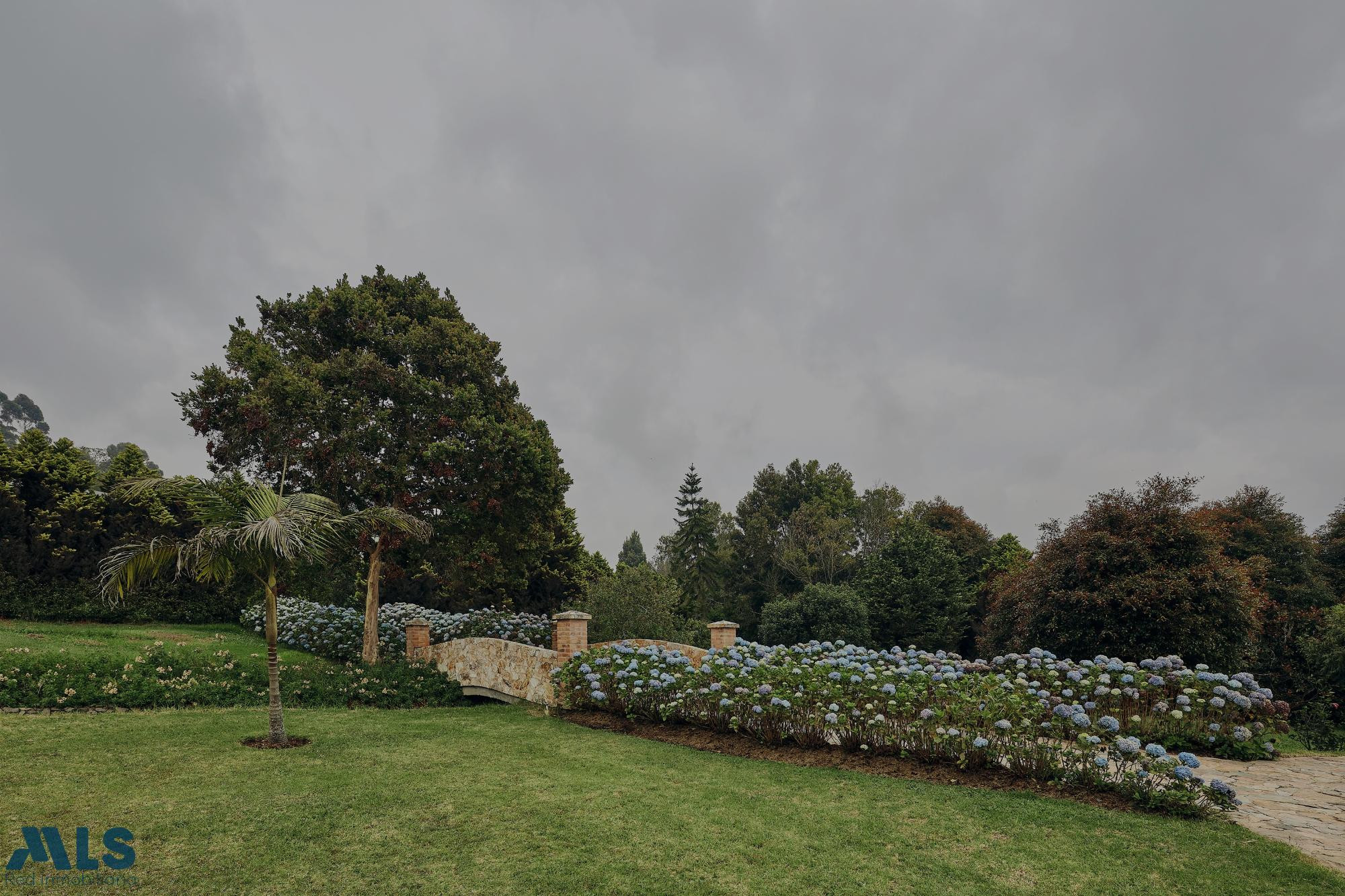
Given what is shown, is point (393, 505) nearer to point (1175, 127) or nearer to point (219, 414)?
point (219, 414)

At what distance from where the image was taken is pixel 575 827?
4.74 meters

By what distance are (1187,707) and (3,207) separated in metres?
19.7

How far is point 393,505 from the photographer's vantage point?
13344 millimetres

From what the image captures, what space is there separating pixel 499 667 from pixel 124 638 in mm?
8418

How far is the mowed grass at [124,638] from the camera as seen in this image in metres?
10.6

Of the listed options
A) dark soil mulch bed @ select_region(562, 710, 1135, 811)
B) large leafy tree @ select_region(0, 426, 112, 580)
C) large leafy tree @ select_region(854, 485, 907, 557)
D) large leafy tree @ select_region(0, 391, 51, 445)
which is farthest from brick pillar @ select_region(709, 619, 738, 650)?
large leafy tree @ select_region(0, 391, 51, 445)

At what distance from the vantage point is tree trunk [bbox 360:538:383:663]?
44.6 feet

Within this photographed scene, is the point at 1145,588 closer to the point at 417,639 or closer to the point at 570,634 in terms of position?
the point at 570,634

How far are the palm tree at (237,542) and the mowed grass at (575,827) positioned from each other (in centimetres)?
163

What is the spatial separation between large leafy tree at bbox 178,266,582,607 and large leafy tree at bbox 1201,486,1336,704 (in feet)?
52.2

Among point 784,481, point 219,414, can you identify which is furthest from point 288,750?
point 784,481

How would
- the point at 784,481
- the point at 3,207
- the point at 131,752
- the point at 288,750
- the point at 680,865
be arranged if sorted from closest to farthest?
the point at 680,865
the point at 131,752
the point at 288,750
the point at 3,207
the point at 784,481

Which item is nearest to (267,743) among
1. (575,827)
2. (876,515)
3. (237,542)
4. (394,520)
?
(237,542)

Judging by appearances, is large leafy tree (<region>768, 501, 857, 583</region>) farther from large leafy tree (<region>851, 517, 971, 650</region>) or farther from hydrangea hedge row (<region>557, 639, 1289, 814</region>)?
hydrangea hedge row (<region>557, 639, 1289, 814</region>)
